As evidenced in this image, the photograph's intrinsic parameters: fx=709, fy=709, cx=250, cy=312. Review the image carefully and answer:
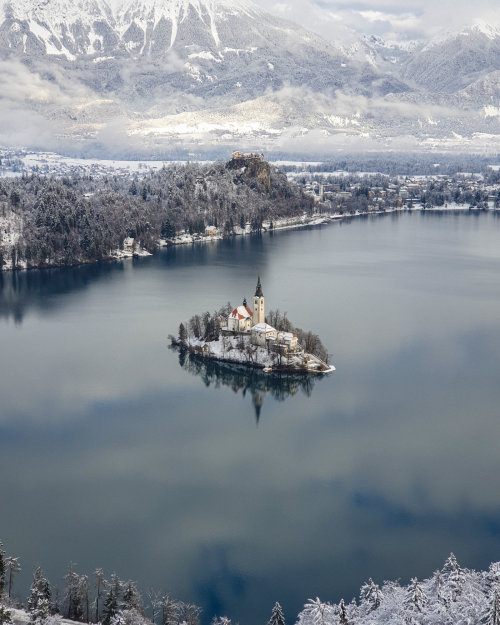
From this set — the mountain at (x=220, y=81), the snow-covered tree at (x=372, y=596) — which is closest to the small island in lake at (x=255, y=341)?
the snow-covered tree at (x=372, y=596)

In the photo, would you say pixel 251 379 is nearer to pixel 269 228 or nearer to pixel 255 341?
pixel 255 341

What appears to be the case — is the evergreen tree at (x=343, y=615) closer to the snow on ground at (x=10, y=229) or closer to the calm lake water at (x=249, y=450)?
the calm lake water at (x=249, y=450)

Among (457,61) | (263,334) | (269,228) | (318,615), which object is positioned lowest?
(318,615)

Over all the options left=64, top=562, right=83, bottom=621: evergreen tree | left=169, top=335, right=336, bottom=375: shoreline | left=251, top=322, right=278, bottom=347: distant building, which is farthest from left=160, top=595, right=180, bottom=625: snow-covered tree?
left=251, top=322, right=278, bottom=347: distant building

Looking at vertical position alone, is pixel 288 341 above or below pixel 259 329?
below

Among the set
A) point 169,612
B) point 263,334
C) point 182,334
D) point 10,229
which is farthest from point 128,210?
point 169,612

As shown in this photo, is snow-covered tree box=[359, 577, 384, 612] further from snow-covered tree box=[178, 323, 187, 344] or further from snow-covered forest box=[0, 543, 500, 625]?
snow-covered tree box=[178, 323, 187, 344]

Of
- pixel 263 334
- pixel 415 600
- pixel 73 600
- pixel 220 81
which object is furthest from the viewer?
pixel 220 81
